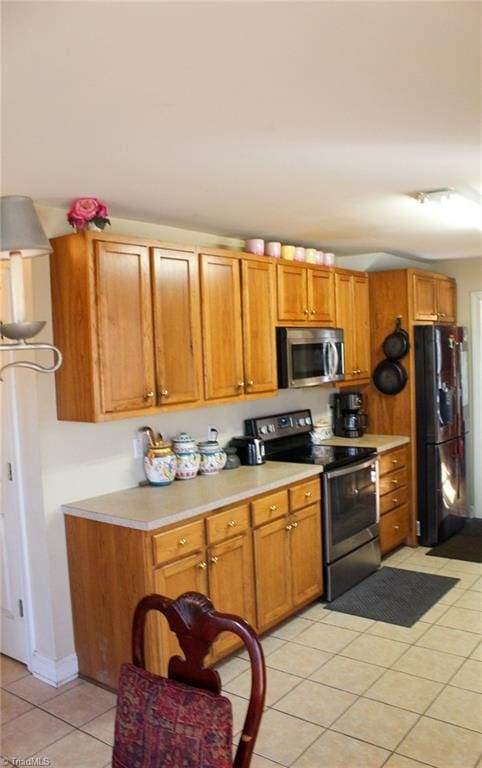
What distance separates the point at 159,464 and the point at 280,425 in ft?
4.36

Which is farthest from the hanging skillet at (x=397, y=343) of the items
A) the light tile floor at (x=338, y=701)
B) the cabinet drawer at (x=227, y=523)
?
the cabinet drawer at (x=227, y=523)

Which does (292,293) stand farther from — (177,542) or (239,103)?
(239,103)

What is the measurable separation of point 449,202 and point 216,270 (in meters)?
1.31

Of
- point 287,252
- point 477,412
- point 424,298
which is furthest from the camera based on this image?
point 477,412

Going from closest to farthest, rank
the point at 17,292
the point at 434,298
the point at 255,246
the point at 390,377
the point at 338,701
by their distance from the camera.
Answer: the point at 17,292 → the point at 338,701 → the point at 255,246 → the point at 390,377 → the point at 434,298

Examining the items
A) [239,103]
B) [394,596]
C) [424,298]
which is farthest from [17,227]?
[424,298]

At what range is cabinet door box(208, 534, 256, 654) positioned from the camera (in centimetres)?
312

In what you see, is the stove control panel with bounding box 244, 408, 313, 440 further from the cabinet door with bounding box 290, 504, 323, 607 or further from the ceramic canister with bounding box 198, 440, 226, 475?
the cabinet door with bounding box 290, 504, 323, 607

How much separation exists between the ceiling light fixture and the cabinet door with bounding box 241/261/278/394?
108 centimetres

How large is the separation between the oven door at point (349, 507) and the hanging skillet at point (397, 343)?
999 mm

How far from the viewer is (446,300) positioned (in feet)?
18.2

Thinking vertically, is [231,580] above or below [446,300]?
below

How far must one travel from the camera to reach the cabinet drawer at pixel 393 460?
468 cm

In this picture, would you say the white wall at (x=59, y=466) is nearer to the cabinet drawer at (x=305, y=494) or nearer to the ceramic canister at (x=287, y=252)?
the cabinet drawer at (x=305, y=494)
